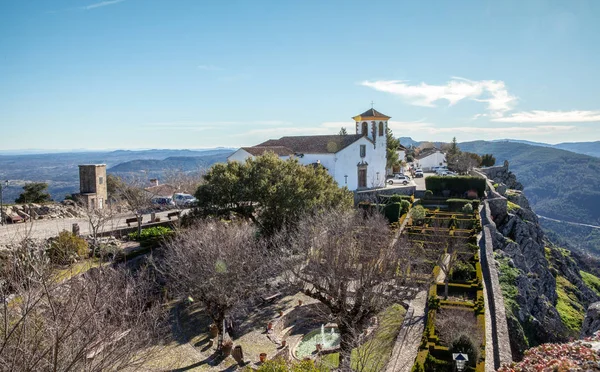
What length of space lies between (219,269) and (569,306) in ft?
86.4

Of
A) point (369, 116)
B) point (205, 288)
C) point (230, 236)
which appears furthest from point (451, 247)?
point (369, 116)

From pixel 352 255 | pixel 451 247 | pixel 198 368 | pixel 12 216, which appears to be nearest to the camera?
pixel 198 368

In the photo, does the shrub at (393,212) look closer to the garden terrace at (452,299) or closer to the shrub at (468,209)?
the garden terrace at (452,299)

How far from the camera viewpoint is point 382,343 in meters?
16.4

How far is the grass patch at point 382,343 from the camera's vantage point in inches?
579

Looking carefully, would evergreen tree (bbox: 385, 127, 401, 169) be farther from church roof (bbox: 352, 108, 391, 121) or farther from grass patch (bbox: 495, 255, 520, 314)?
grass patch (bbox: 495, 255, 520, 314)

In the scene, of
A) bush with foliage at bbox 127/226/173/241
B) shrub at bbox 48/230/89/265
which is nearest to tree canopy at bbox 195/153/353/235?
bush with foliage at bbox 127/226/173/241

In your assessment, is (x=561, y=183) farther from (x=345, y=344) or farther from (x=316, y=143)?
(x=345, y=344)

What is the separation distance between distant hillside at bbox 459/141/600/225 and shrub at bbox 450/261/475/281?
370 ft

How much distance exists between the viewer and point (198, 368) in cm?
1482

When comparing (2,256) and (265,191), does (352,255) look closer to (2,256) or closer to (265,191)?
(265,191)

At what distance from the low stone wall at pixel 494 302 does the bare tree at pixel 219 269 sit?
923cm

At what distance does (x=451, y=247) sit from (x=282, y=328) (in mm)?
11050

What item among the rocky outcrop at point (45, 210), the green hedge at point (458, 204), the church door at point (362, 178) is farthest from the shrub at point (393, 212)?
the rocky outcrop at point (45, 210)
